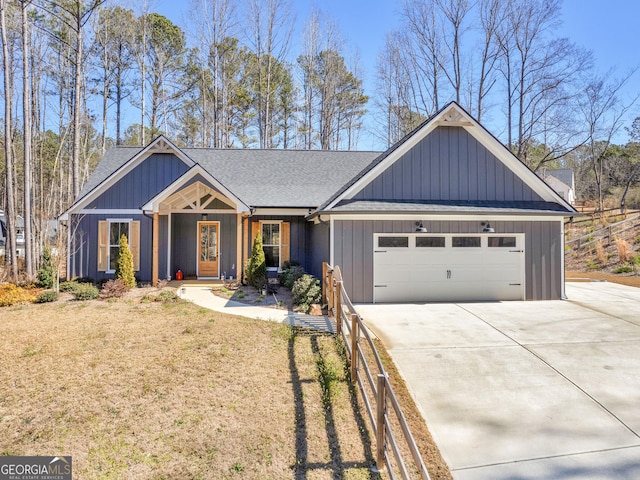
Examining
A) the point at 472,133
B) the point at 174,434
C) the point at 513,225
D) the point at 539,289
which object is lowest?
the point at 174,434

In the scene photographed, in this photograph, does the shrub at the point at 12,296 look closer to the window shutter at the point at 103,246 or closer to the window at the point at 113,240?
the window shutter at the point at 103,246

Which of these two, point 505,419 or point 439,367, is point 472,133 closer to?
point 439,367

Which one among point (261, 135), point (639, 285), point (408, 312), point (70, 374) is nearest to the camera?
point (70, 374)

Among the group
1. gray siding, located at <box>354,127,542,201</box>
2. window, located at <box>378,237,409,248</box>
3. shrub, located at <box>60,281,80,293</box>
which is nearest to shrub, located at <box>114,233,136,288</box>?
shrub, located at <box>60,281,80,293</box>

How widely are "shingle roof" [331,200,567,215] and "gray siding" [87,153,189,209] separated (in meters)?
7.28

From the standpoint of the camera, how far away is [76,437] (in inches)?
145

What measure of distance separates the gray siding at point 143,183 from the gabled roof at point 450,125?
664 cm

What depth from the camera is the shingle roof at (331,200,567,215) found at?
8.95m

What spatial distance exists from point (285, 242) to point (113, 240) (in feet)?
19.8

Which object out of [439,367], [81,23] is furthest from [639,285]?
[81,23]

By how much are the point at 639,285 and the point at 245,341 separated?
43.1ft

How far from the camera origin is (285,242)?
13312mm

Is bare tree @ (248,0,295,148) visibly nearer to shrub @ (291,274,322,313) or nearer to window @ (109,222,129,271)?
window @ (109,222,129,271)

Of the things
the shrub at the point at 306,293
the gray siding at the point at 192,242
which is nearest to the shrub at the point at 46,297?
the gray siding at the point at 192,242
